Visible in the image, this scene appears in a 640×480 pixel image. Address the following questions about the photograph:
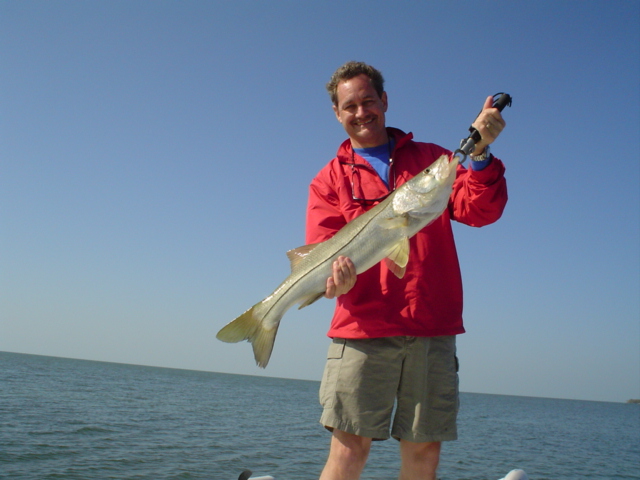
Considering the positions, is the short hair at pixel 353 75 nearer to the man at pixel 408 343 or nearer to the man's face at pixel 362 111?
the man's face at pixel 362 111

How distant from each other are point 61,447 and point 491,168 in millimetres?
15973

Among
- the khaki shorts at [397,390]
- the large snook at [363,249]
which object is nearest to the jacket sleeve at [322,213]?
the large snook at [363,249]

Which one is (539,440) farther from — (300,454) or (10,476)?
(10,476)

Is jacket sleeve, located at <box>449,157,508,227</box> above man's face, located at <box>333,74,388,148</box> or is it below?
below

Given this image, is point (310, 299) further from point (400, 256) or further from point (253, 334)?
point (400, 256)

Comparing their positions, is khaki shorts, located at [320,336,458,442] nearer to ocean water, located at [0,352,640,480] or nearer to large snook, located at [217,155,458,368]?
large snook, located at [217,155,458,368]

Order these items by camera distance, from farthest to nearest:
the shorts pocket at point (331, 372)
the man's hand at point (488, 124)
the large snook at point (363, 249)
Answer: the shorts pocket at point (331, 372) < the large snook at point (363, 249) < the man's hand at point (488, 124)

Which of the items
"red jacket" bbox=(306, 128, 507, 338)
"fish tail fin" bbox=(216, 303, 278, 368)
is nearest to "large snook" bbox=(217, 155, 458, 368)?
"fish tail fin" bbox=(216, 303, 278, 368)

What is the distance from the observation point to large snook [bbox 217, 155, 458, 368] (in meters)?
3.37

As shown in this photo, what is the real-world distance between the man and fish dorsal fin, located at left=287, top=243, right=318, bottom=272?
0.46 metres

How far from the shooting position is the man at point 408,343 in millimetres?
3445

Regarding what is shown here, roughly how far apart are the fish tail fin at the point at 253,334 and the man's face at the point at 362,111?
1.87 meters

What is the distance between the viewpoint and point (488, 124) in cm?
320

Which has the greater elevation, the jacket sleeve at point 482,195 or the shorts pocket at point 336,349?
the jacket sleeve at point 482,195
